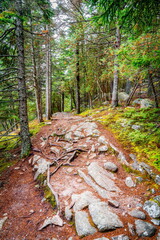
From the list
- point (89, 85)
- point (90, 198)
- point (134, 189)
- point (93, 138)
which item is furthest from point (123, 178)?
point (89, 85)

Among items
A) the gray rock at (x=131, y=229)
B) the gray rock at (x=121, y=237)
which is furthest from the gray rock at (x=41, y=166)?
the gray rock at (x=131, y=229)

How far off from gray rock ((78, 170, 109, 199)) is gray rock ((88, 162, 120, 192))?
0.41 ft

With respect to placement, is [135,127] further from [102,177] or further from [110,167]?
[102,177]

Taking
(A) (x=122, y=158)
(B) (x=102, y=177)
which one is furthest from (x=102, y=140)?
(B) (x=102, y=177)

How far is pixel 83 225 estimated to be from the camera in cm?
248

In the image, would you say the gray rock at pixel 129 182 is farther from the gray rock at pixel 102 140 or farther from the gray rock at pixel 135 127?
the gray rock at pixel 135 127

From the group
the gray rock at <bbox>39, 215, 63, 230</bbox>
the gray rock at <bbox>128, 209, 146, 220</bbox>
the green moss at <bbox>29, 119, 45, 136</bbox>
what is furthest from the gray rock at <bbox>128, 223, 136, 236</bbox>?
the green moss at <bbox>29, 119, 45, 136</bbox>

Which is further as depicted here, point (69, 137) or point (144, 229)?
point (69, 137)

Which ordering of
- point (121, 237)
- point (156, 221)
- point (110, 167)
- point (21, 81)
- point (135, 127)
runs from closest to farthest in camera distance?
point (121, 237) < point (156, 221) < point (110, 167) < point (135, 127) < point (21, 81)

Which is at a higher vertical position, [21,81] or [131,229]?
[21,81]

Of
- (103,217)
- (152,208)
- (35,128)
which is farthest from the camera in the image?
(35,128)

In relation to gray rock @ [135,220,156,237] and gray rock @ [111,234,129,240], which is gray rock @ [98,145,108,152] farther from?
gray rock @ [111,234,129,240]

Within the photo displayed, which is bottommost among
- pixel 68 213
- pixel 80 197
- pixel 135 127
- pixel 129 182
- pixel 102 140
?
pixel 68 213

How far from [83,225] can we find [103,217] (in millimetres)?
492
